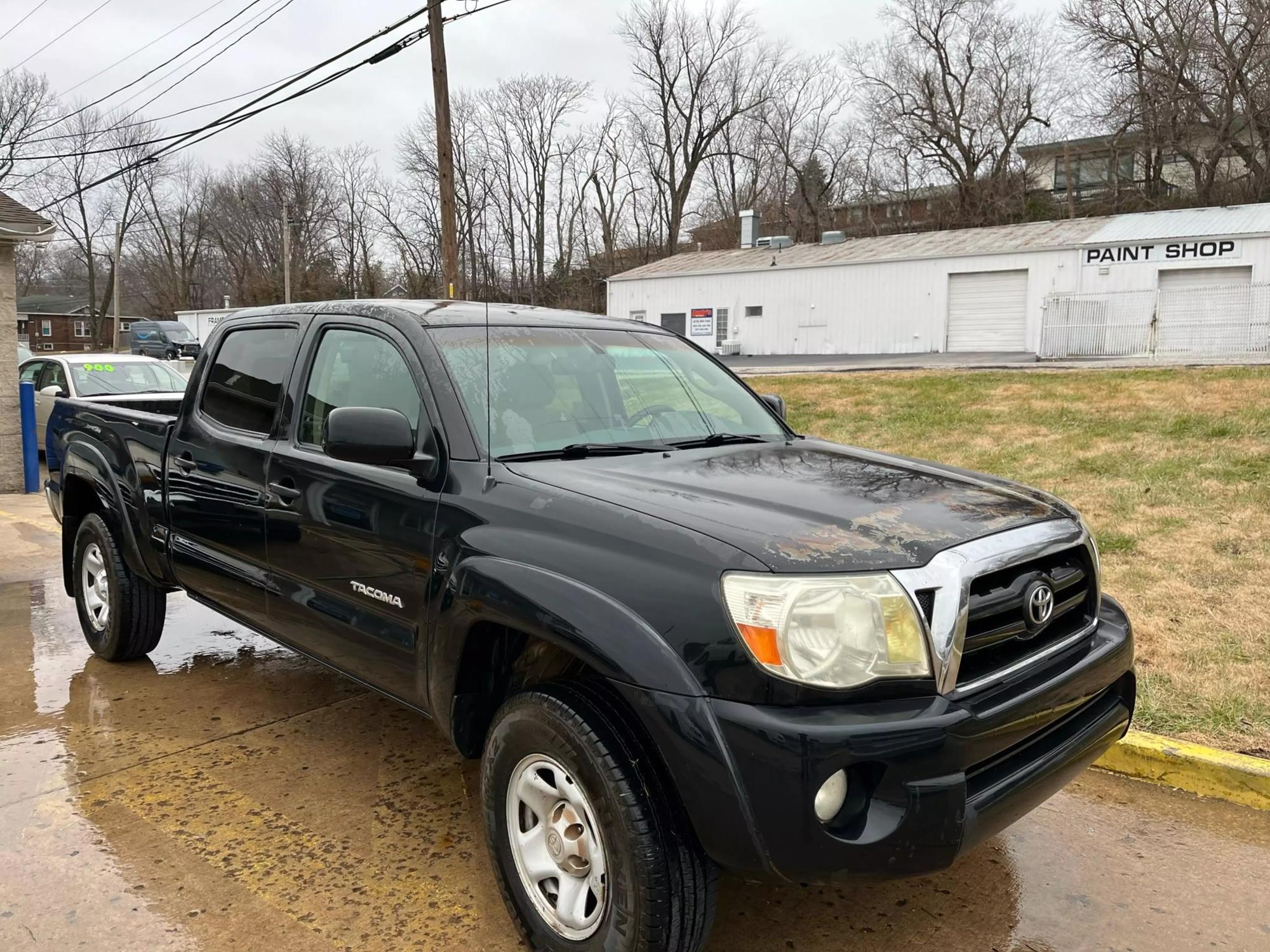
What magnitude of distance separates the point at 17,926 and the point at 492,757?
1.50m

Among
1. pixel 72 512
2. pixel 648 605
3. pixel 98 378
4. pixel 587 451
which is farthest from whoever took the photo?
pixel 98 378

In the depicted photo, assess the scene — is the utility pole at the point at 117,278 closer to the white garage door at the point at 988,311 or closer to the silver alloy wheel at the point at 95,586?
the white garage door at the point at 988,311

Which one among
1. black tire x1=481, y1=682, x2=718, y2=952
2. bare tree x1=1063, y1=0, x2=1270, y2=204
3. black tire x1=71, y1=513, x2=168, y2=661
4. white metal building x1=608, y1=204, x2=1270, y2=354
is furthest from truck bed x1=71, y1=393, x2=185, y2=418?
bare tree x1=1063, y1=0, x2=1270, y2=204

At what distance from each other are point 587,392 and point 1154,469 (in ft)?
24.3

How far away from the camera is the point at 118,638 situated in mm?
4957

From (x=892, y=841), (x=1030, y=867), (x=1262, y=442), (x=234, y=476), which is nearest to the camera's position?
(x=892, y=841)

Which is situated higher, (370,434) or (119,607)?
(370,434)

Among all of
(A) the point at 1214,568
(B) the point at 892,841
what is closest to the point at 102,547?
(B) the point at 892,841

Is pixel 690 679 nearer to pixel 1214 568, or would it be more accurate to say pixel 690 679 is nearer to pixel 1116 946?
pixel 1116 946

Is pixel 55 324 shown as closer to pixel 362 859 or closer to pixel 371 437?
pixel 362 859

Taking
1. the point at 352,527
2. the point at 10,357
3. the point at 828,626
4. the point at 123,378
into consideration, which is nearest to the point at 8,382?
the point at 10,357

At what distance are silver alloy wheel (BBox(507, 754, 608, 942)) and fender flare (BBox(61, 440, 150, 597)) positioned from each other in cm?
289

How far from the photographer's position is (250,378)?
4156 mm

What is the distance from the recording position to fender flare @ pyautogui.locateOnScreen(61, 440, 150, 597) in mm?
4727
